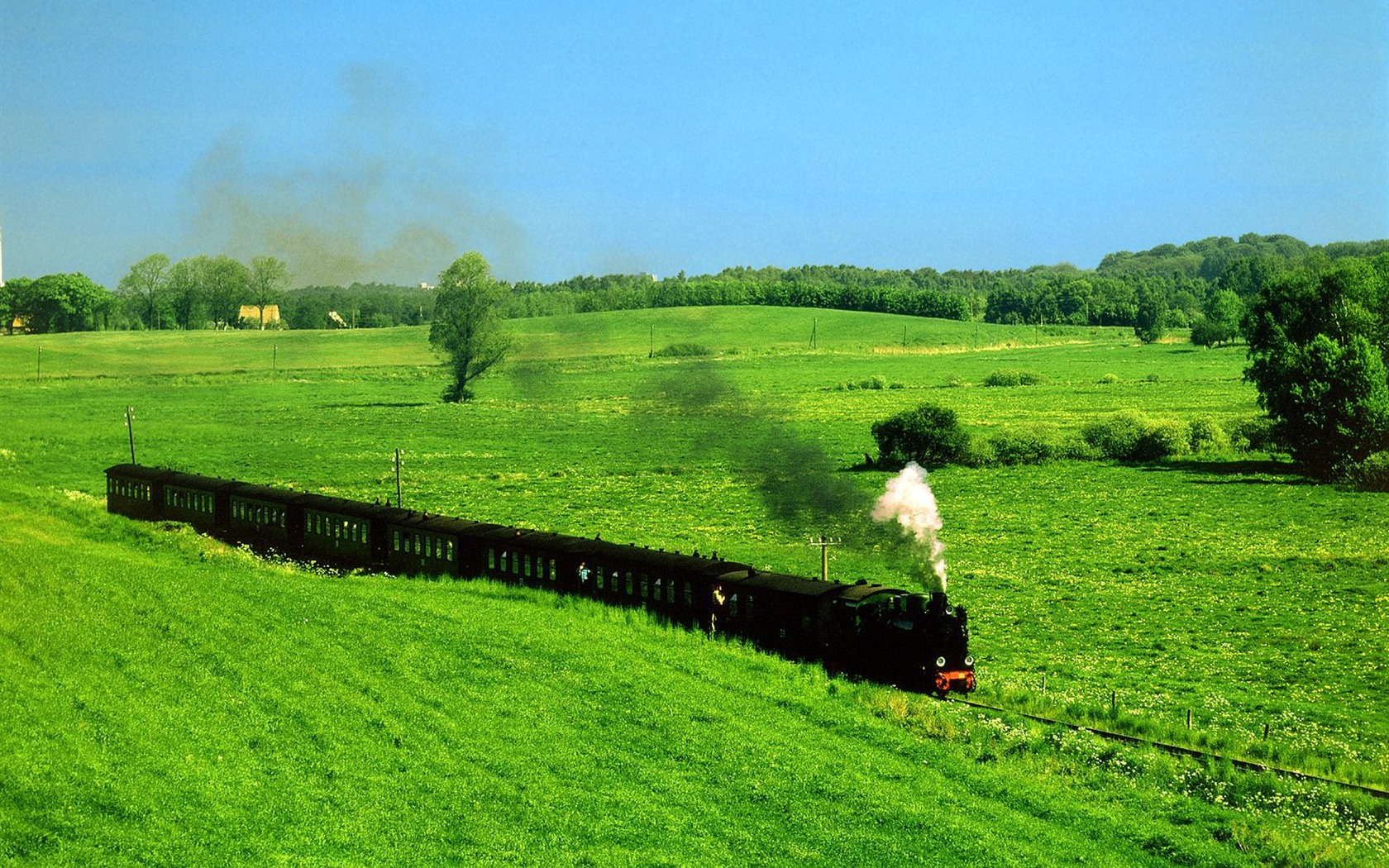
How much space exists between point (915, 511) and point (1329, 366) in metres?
48.7

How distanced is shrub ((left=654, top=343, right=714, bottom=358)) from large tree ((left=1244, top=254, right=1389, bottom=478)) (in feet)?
216

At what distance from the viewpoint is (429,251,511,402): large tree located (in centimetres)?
9369

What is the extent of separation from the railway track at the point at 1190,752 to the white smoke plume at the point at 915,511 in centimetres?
660

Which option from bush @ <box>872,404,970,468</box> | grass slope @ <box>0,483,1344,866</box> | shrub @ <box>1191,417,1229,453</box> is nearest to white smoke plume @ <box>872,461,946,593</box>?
grass slope @ <box>0,483,1344,866</box>

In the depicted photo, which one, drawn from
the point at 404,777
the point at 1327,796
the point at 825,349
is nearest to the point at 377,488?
the point at 404,777

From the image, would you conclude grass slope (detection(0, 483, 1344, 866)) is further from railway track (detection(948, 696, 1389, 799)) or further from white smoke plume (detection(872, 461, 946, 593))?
white smoke plume (detection(872, 461, 946, 593))

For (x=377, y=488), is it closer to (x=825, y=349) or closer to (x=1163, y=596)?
(x=1163, y=596)

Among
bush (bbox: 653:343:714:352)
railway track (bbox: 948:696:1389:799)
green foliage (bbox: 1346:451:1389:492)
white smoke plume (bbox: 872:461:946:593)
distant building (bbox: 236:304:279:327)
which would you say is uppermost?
distant building (bbox: 236:304:279:327)

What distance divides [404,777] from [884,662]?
12226mm

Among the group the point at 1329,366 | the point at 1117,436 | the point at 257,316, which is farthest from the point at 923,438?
the point at 257,316

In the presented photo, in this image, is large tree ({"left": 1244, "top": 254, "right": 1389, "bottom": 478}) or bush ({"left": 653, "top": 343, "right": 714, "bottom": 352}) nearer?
large tree ({"left": 1244, "top": 254, "right": 1389, "bottom": 478})

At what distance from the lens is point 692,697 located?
1128 inches

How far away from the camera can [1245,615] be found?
135ft

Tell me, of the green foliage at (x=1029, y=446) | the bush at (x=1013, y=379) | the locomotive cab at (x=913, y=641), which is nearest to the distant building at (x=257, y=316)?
the green foliage at (x=1029, y=446)
